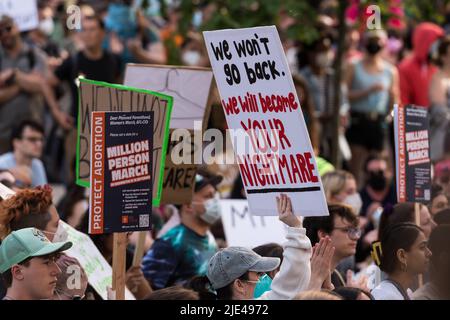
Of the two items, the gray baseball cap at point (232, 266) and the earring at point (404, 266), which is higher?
the gray baseball cap at point (232, 266)

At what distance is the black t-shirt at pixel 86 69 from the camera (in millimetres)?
13656

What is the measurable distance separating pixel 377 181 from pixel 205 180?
346cm

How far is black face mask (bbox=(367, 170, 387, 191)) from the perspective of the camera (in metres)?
13.1

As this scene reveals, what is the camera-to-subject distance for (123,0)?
50.8ft

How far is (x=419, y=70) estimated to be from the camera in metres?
15.2

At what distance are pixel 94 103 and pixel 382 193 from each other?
5291 mm

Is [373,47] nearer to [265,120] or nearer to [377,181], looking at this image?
[377,181]

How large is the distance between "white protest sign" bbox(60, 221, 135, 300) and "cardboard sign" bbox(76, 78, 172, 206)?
0.32 meters

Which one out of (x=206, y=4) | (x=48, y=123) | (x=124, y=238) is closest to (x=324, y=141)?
(x=206, y=4)

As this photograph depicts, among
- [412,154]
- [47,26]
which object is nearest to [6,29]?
[47,26]

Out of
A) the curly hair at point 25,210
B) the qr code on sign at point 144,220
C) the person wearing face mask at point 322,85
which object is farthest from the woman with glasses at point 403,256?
the person wearing face mask at point 322,85

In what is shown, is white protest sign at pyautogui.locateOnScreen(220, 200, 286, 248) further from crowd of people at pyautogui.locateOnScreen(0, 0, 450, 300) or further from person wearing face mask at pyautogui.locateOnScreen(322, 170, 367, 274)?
person wearing face mask at pyautogui.locateOnScreen(322, 170, 367, 274)

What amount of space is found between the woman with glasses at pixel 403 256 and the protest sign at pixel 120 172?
53.5 inches

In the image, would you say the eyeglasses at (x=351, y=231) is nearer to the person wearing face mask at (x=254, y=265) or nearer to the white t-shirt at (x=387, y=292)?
the white t-shirt at (x=387, y=292)
